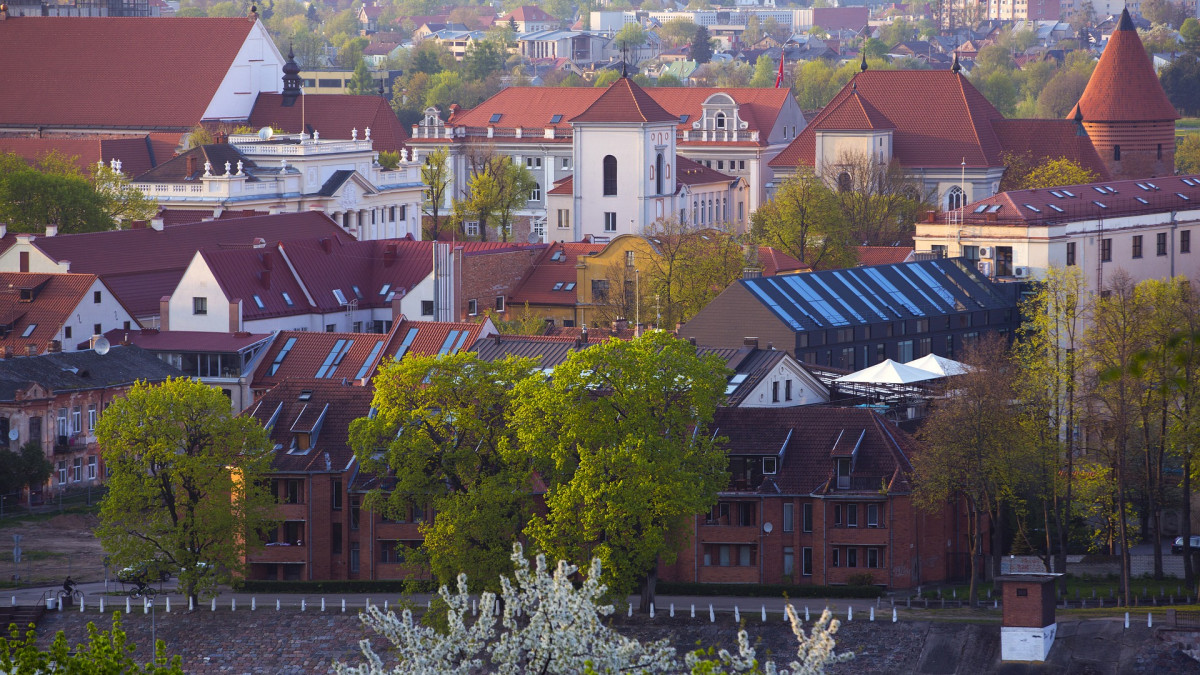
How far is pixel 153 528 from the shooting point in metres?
58.9

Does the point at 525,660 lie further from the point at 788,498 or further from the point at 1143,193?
the point at 1143,193

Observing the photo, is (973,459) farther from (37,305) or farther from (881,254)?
(881,254)

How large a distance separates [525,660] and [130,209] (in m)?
62.0

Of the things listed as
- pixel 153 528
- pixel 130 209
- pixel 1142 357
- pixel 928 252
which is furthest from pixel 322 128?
pixel 1142 357

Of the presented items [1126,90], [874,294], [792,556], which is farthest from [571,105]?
[792,556]

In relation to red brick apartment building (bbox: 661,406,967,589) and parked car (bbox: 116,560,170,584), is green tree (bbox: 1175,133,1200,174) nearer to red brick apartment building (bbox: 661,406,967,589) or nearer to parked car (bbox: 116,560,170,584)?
red brick apartment building (bbox: 661,406,967,589)

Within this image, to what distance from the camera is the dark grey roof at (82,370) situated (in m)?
72.2

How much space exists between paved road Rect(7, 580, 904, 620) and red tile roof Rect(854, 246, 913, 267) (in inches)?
1623

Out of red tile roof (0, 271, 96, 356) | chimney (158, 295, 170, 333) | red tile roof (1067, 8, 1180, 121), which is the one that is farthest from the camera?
red tile roof (1067, 8, 1180, 121)

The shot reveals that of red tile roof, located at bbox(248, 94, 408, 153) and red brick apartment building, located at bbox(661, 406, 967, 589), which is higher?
red tile roof, located at bbox(248, 94, 408, 153)

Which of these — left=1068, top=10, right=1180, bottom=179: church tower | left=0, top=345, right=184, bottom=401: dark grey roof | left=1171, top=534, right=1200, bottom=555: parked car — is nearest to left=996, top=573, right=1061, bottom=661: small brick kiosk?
Answer: left=1171, top=534, right=1200, bottom=555: parked car

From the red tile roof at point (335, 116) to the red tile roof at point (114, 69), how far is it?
12.7 ft

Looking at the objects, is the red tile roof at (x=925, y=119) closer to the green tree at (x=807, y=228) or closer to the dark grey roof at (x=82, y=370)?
the green tree at (x=807, y=228)

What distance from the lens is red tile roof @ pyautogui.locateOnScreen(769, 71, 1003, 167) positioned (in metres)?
130
